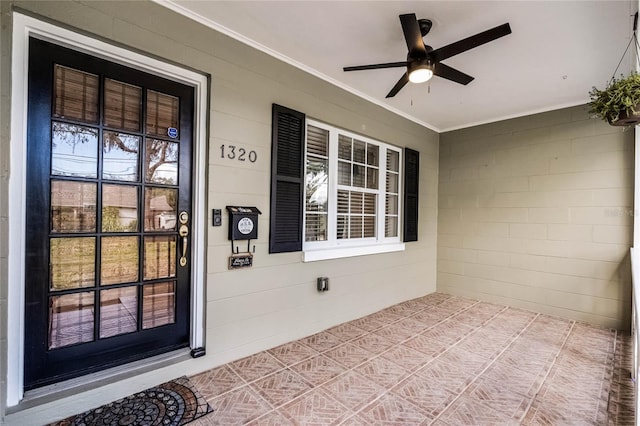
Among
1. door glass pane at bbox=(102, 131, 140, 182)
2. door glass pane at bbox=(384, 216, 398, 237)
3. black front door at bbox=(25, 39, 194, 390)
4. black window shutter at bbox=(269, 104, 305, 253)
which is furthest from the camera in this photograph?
door glass pane at bbox=(384, 216, 398, 237)

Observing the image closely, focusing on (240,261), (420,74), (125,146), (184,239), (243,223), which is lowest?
(240,261)

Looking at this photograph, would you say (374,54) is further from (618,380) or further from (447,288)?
(447,288)

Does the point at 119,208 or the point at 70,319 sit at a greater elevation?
the point at 119,208

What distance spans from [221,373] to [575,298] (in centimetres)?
433

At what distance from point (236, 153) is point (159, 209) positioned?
77 cm

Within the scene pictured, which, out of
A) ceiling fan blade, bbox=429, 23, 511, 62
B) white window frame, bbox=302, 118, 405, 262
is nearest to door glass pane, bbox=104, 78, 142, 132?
white window frame, bbox=302, 118, 405, 262

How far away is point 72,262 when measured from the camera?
1.91 m

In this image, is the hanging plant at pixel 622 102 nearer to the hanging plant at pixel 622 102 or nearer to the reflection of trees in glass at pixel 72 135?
the hanging plant at pixel 622 102

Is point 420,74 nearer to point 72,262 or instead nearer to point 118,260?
point 118,260

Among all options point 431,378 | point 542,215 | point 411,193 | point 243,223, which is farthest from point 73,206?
point 542,215

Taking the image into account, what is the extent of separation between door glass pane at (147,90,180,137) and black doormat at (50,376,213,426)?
6.18ft

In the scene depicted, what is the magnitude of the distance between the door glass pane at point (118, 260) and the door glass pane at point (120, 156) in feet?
1.45

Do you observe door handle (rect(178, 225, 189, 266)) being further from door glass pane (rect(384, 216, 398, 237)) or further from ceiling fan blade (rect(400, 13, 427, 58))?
door glass pane (rect(384, 216, 398, 237))

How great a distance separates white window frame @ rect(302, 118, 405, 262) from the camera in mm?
3275
